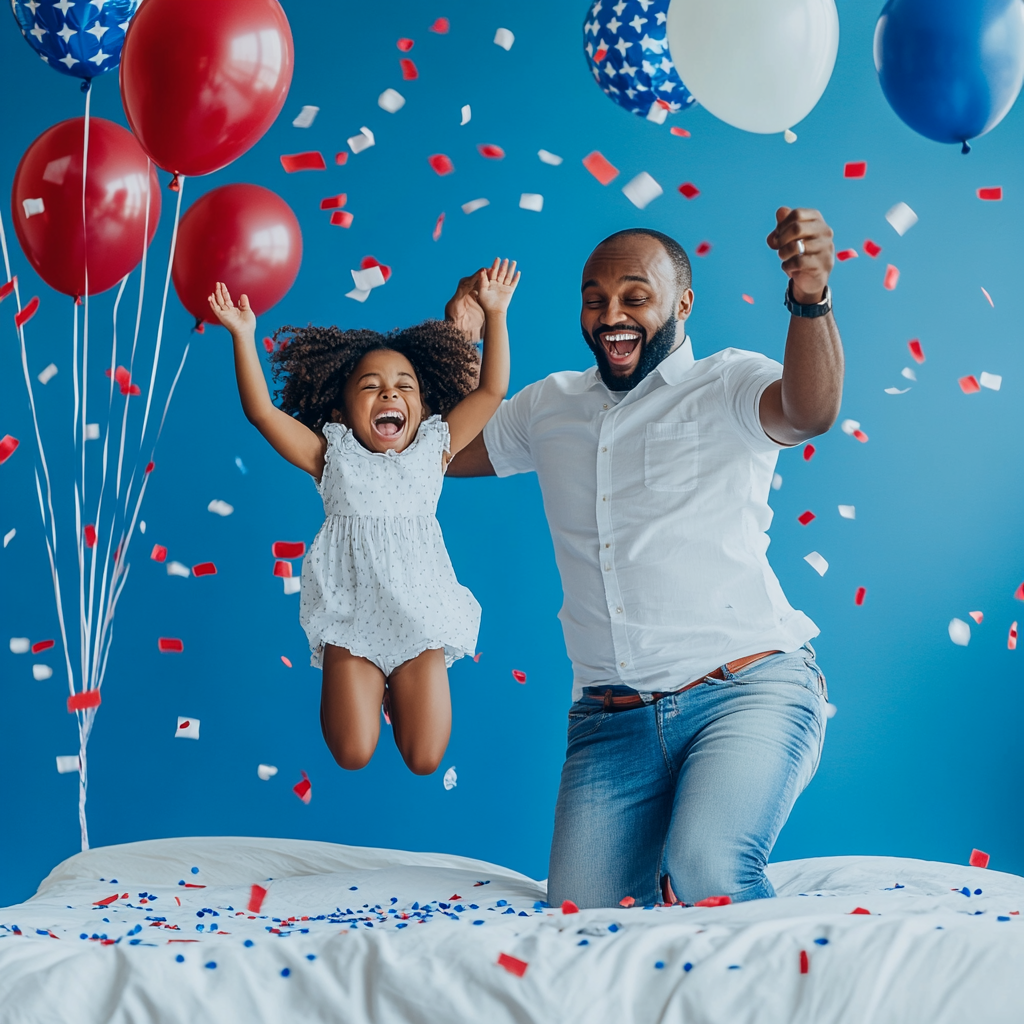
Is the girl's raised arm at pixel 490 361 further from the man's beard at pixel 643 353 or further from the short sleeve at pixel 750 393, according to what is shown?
the short sleeve at pixel 750 393

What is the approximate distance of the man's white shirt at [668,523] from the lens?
1972 millimetres

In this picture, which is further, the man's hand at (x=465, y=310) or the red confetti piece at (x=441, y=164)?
the red confetti piece at (x=441, y=164)

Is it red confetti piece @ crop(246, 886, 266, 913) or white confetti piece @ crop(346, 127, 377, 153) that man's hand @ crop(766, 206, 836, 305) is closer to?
white confetti piece @ crop(346, 127, 377, 153)

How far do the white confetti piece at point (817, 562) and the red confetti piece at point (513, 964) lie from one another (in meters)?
1.80

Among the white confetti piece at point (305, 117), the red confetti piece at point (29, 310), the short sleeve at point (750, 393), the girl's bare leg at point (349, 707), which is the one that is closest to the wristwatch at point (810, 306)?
the short sleeve at point (750, 393)

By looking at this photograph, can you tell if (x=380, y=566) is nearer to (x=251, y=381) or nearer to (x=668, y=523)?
(x=251, y=381)

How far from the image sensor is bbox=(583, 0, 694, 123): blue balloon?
7.29 ft

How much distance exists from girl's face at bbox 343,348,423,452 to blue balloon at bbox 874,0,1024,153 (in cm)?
105

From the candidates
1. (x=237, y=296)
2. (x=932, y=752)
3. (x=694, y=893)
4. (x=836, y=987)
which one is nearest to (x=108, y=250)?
(x=237, y=296)

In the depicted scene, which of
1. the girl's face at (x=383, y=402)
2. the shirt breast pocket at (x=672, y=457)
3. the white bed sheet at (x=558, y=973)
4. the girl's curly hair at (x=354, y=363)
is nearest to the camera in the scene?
the white bed sheet at (x=558, y=973)

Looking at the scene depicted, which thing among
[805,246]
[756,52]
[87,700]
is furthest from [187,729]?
[756,52]

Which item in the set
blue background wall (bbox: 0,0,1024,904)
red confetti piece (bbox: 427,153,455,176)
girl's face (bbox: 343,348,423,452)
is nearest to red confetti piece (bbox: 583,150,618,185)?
blue background wall (bbox: 0,0,1024,904)

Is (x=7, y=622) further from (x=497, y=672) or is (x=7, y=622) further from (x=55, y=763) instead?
(x=497, y=672)

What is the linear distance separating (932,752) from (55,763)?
2219mm
